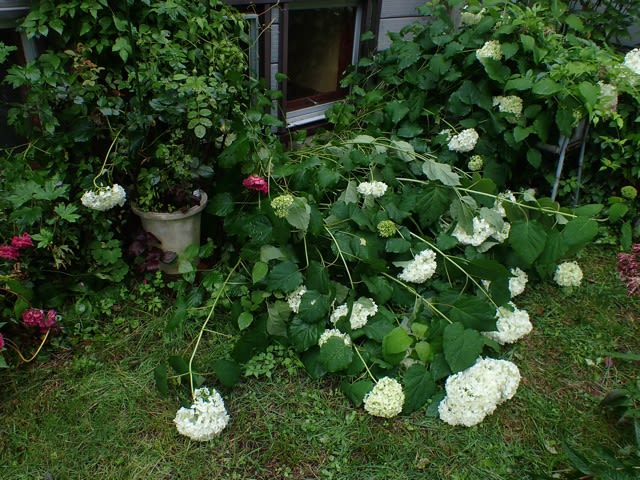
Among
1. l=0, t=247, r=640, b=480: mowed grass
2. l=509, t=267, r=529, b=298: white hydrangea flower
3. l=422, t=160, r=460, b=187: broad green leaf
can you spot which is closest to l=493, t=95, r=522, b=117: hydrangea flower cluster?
l=422, t=160, r=460, b=187: broad green leaf

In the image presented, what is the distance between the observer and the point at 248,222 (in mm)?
2066

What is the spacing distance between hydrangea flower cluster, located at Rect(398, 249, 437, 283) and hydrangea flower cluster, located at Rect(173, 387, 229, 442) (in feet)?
2.90

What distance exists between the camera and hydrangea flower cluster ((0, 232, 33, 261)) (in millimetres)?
1798

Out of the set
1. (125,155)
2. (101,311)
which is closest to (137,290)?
(101,311)

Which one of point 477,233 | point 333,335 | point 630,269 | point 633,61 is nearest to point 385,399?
point 333,335

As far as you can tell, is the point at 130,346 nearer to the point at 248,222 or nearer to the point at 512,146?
the point at 248,222

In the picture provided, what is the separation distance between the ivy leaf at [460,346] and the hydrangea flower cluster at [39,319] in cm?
144

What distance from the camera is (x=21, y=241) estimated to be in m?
1.83

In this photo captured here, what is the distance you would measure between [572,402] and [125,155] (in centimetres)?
198

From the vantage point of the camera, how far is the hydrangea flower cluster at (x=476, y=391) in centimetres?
178

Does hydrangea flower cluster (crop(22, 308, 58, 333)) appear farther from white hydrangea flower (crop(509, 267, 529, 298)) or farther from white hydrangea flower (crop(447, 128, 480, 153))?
white hydrangea flower (crop(447, 128, 480, 153))

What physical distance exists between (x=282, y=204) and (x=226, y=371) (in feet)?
2.05

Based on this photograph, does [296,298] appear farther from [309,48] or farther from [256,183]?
[309,48]

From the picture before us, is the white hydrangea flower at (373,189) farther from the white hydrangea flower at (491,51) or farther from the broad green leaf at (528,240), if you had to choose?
the white hydrangea flower at (491,51)
